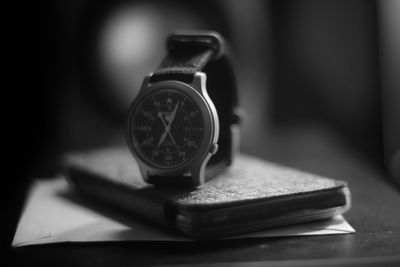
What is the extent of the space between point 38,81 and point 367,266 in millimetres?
1256

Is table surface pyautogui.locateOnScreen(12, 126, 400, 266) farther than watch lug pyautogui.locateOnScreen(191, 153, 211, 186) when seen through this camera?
No

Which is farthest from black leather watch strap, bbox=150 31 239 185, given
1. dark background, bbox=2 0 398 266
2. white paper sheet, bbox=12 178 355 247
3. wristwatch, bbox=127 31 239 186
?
dark background, bbox=2 0 398 266

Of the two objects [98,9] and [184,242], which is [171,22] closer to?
[98,9]

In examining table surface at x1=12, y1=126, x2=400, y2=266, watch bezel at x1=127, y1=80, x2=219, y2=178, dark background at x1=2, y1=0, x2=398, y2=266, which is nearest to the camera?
table surface at x1=12, y1=126, x2=400, y2=266

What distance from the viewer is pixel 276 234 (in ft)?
2.66

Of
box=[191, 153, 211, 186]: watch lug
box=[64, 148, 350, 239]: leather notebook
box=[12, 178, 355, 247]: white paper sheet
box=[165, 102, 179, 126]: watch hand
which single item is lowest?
box=[12, 178, 355, 247]: white paper sheet

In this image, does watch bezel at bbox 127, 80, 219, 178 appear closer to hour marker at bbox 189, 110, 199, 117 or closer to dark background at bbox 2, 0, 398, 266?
hour marker at bbox 189, 110, 199, 117

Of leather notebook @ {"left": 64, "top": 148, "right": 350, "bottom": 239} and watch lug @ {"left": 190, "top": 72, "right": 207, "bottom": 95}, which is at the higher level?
watch lug @ {"left": 190, "top": 72, "right": 207, "bottom": 95}

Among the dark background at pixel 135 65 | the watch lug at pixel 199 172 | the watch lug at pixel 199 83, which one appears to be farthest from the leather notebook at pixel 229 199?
the dark background at pixel 135 65

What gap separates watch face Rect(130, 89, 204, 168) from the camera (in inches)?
33.9

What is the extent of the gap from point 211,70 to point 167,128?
0.16 m

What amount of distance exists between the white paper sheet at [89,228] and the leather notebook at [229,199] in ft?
0.04

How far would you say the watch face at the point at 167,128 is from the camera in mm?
862

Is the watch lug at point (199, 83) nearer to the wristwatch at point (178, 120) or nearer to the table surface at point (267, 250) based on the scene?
the wristwatch at point (178, 120)
